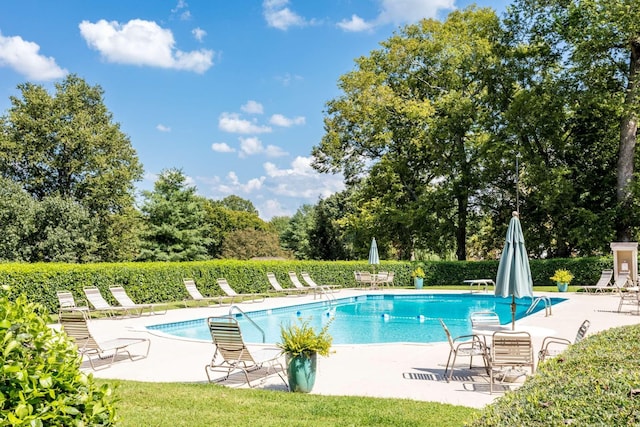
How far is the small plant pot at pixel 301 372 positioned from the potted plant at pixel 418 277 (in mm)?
19154

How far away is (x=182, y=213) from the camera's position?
3869 centimetres

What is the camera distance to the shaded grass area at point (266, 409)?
5.32 metres

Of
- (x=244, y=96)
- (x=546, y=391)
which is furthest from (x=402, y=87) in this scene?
(x=546, y=391)

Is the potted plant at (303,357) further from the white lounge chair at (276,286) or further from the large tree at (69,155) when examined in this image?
the large tree at (69,155)

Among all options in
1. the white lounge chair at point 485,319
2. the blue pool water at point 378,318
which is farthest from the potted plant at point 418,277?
the white lounge chair at point 485,319

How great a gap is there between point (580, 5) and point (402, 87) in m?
11.2

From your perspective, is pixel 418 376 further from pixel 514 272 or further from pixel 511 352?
pixel 514 272

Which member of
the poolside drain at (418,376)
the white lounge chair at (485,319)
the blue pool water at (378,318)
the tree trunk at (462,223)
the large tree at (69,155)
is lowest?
the blue pool water at (378,318)

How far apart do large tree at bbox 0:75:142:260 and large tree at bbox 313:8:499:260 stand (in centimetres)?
1342

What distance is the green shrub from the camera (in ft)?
6.96

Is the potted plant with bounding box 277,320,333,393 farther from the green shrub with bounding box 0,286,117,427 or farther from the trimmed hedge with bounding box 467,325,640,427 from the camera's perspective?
the green shrub with bounding box 0,286,117,427

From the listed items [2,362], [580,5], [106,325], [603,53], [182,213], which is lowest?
[106,325]

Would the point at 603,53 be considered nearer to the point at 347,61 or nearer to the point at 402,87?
the point at 402,87

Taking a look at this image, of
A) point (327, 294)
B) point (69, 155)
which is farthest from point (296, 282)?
point (69, 155)
